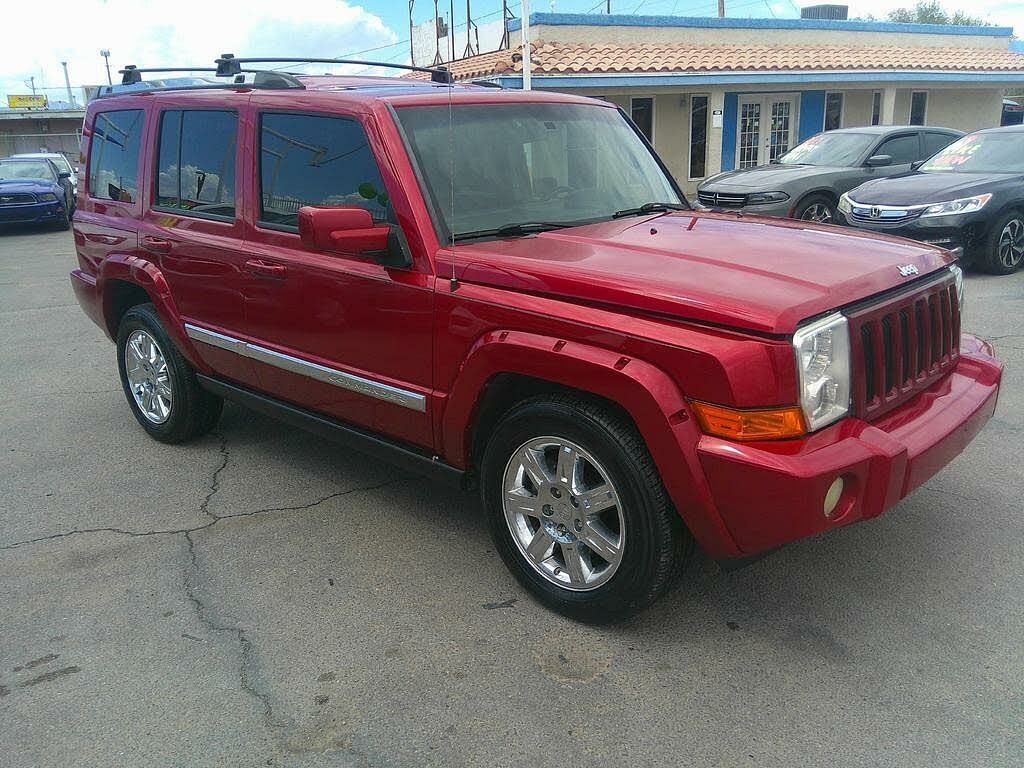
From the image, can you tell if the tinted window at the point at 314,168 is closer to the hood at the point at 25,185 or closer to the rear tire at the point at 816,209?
the rear tire at the point at 816,209

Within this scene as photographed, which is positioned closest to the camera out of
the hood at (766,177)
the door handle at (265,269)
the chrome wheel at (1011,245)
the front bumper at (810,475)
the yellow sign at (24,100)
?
the front bumper at (810,475)

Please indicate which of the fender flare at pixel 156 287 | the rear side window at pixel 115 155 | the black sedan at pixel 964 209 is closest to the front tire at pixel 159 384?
the fender flare at pixel 156 287

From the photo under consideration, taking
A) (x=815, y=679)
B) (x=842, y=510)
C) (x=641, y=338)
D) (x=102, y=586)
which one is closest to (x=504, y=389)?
(x=641, y=338)

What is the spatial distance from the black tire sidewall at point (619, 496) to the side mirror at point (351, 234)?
80cm

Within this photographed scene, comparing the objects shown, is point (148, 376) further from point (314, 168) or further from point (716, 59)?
point (716, 59)

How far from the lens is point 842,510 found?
2668 millimetres

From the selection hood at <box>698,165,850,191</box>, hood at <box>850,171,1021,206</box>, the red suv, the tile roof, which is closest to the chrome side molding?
the red suv

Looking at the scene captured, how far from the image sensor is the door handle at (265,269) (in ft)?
12.8

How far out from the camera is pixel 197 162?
4.43 metres

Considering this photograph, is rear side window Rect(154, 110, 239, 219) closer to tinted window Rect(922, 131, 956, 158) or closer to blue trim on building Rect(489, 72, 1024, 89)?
blue trim on building Rect(489, 72, 1024, 89)

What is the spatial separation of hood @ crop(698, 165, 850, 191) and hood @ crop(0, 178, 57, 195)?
13.3 metres

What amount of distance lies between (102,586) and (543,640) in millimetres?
1851

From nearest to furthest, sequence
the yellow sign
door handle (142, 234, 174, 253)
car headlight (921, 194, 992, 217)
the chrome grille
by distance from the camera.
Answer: the chrome grille → door handle (142, 234, 174, 253) → car headlight (921, 194, 992, 217) → the yellow sign

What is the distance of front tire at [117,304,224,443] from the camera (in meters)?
4.93
